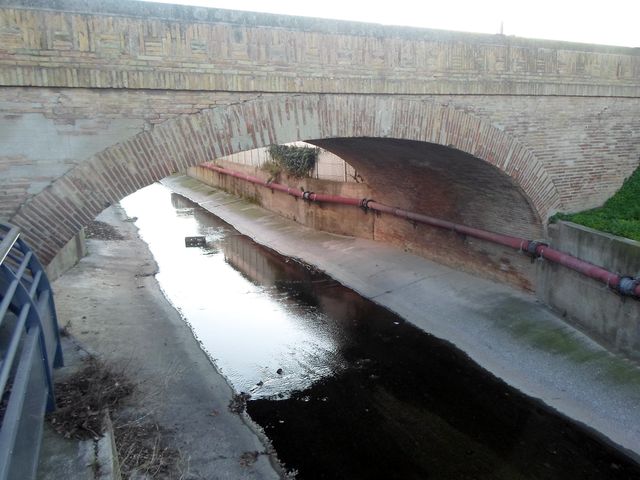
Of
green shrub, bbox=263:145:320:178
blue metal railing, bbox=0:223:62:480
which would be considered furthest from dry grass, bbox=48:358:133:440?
green shrub, bbox=263:145:320:178

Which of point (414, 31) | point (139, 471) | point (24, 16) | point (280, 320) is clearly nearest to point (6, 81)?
point (24, 16)

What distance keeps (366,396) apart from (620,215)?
5.53 m

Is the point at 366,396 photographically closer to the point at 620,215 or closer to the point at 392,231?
the point at 620,215

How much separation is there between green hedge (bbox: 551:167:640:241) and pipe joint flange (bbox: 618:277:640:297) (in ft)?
2.99

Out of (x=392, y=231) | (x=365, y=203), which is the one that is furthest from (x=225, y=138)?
(x=365, y=203)

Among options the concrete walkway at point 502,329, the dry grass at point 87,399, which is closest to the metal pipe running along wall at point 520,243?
the concrete walkway at point 502,329

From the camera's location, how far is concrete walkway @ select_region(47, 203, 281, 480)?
566 cm

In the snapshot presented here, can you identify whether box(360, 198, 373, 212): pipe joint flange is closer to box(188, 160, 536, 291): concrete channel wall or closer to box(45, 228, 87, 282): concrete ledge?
box(188, 160, 536, 291): concrete channel wall

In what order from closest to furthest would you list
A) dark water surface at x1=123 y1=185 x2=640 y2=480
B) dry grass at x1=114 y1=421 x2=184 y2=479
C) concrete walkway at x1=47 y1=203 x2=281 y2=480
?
dry grass at x1=114 y1=421 x2=184 y2=479 < concrete walkway at x1=47 y1=203 x2=281 y2=480 < dark water surface at x1=123 y1=185 x2=640 y2=480

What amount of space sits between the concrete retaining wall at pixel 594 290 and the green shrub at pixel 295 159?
323 inches

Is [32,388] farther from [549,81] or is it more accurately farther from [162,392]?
[549,81]

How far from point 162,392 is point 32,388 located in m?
2.85

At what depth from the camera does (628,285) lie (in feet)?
23.7

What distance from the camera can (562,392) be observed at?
7125mm
